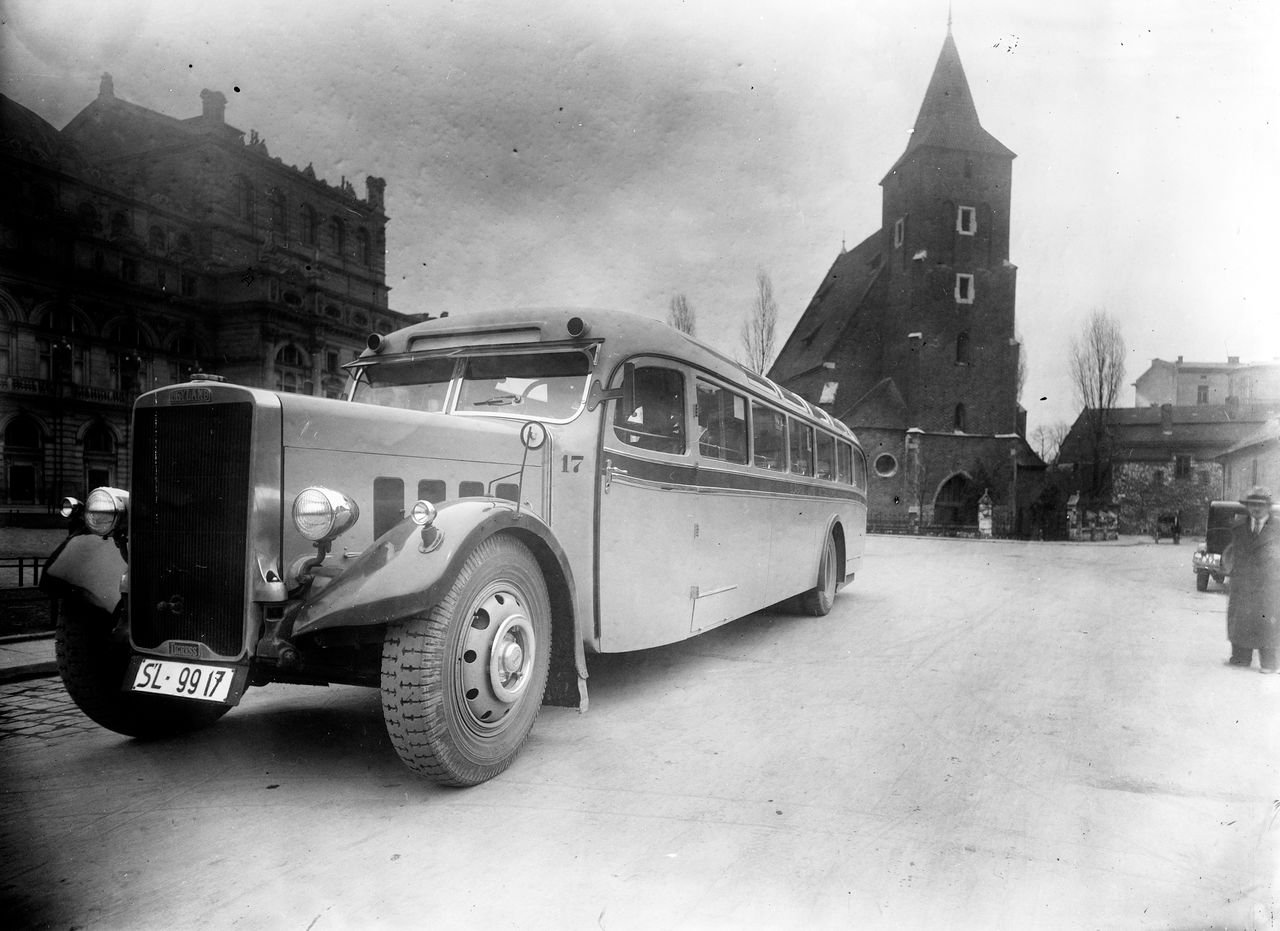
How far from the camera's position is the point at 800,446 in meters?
7.87

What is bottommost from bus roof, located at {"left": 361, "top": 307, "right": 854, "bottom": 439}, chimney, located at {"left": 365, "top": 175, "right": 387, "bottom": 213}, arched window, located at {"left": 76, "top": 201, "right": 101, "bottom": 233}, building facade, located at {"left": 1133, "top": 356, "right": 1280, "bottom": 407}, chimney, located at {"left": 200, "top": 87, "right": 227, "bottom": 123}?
bus roof, located at {"left": 361, "top": 307, "right": 854, "bottom": 439}

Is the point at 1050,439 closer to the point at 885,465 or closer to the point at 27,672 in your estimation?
the point at 885,465

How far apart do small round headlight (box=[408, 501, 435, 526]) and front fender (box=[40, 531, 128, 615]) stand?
5.21 feet

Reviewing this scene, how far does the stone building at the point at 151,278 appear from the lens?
407 centimetres

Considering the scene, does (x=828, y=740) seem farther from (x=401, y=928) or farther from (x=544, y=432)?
(x=401, y=928)

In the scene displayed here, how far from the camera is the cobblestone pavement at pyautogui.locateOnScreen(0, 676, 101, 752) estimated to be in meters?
4.08

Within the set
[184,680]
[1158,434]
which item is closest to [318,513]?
[184,680]

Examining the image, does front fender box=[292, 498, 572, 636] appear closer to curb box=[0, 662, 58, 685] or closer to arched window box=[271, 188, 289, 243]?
arched window box=[271, 188, 289, 243]

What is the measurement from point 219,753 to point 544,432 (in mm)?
2212

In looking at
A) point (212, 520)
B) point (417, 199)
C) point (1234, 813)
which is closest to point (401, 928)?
point (212, 520)

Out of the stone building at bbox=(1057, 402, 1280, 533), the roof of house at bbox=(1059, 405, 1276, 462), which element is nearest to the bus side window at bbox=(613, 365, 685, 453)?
the stone building at bbox=(1057, 402, 1280, 533)

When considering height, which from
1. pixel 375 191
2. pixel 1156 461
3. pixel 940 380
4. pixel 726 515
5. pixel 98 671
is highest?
pixel 940 380

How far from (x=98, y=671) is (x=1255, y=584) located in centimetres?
742

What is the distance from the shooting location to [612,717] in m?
4.55
